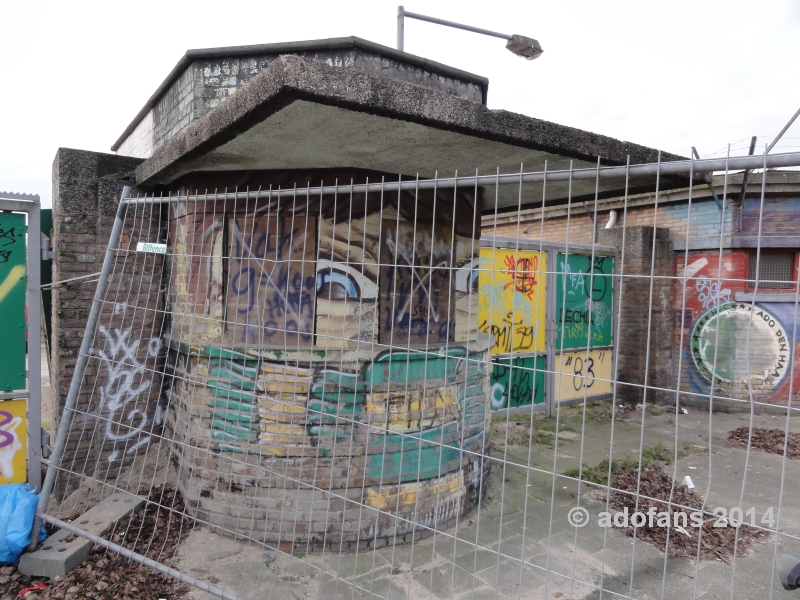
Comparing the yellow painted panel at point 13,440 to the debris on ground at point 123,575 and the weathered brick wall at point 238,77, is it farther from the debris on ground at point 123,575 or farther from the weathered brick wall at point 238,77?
the weathered brick wall at point 238,77

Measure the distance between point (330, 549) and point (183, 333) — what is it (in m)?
1.95

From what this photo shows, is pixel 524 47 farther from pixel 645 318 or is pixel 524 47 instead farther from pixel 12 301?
pixel 645 318

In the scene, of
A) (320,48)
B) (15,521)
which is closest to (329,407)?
(15,521)

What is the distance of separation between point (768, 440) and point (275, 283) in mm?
6470

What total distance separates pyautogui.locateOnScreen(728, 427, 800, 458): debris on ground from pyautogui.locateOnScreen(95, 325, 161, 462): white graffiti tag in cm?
639

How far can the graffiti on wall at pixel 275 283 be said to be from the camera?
357cm

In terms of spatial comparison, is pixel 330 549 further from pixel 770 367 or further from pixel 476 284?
pixel 770 367

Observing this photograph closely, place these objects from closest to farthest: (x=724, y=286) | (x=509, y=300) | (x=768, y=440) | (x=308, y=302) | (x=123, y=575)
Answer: (x=123, y=575) < (x=308, y=302) < (x=768, y=440) < (x=509, y=300) < (x=724, y=286)

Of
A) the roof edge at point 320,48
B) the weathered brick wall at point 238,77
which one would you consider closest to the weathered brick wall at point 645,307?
the roof edge at point 320,48

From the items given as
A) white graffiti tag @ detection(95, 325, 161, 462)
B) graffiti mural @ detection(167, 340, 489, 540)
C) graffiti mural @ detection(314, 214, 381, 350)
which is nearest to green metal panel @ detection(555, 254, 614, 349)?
graffiti mural @ detection(167, 340, 489, 540)

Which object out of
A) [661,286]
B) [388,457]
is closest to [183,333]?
[388,457]

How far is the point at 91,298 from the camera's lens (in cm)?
433

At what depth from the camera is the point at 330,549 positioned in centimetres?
349

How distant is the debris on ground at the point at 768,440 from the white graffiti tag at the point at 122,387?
6387 millimetres
